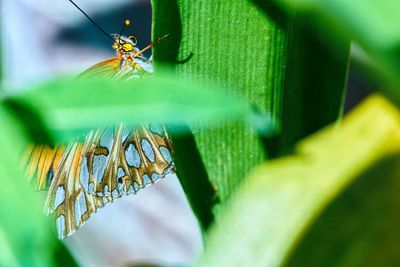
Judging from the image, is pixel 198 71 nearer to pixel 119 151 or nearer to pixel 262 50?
pixel 262 50

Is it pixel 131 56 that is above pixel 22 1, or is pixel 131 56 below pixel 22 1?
above

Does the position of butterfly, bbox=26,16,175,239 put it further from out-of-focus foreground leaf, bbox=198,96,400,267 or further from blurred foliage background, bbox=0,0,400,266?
out-of-focus foreground leaf, bbox=198,96,400,267

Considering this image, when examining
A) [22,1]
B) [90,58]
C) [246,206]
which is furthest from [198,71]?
[22,1]

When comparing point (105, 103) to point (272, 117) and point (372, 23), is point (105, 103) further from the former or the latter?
point (272, 117)

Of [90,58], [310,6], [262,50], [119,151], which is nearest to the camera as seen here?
[310,6]

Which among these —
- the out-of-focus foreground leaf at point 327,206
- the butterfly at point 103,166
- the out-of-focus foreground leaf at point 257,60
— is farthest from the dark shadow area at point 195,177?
the out-of-focus foreground leaf at point 327,206

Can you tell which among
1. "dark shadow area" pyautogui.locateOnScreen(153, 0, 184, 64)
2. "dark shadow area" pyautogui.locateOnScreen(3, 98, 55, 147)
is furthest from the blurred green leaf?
"dark shadow area" pyautogui.locateOnScreen(153, 0, 184, 64)

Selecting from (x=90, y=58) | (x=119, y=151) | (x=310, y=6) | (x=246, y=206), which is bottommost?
(x=90, y=58)
